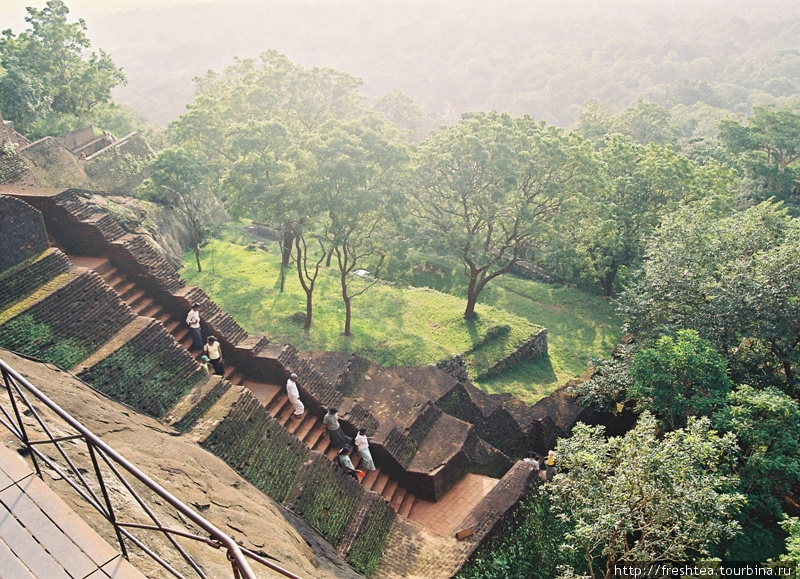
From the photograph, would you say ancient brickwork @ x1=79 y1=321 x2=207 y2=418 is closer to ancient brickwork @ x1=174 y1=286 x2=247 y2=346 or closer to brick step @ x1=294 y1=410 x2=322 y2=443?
ancient brickwork @ x1=174 y1=286 x2=247 y2=346

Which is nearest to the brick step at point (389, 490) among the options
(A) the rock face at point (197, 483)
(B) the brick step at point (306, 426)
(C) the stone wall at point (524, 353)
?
(B) the brick step at point (306, 426)

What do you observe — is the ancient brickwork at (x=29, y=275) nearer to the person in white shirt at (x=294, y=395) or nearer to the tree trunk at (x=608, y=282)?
the person in white shirt at (x=294, y=395)

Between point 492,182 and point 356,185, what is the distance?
5.71 metres

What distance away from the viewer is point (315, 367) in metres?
14.8

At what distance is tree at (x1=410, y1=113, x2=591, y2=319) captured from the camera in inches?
772

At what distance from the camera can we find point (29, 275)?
33.9 ft

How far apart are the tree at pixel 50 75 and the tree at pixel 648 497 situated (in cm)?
2603

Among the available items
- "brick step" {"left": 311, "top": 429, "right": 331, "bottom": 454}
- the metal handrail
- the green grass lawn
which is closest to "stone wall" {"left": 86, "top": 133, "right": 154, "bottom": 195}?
the green grass lawn

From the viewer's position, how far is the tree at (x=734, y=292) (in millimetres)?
13414

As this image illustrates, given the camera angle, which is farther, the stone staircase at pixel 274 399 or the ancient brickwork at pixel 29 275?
the stone staircase at pixel 274 399

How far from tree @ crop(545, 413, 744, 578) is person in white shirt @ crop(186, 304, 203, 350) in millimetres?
7868

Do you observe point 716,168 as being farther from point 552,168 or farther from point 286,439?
point 286,439

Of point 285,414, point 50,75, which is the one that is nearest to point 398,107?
point 50,75

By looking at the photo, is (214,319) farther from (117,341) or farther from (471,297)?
(471,297)
